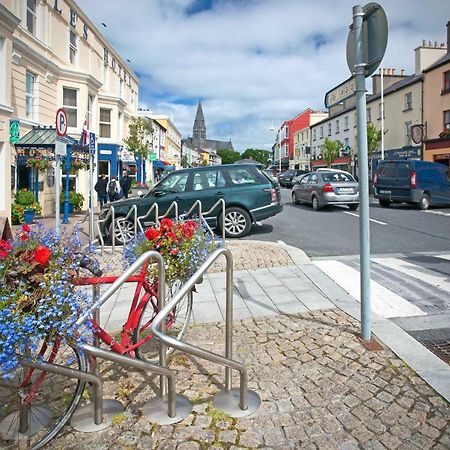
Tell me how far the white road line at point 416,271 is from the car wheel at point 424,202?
964cm

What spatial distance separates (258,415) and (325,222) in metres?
10.00

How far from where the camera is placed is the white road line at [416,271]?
220 inches

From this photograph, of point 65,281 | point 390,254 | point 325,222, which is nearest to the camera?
point 65,281

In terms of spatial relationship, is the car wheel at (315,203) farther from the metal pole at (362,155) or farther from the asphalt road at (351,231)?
the metal pole at (362,155)

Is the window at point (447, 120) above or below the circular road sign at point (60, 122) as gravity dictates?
above

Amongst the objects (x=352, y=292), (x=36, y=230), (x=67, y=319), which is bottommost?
(x=352, y=292)

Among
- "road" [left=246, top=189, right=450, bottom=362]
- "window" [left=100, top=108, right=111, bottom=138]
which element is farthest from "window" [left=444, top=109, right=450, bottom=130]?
"window" [left=100, top=108, right=111, bottom=138]

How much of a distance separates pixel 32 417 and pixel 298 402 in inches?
72.2

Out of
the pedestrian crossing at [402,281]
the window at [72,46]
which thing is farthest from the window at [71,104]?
the pedestrian crossing at [402,281]

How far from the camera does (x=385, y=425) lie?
253cm

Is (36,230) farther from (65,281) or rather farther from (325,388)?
(325,388)

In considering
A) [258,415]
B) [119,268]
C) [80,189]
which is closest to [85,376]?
[258,415]

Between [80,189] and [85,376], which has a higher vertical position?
[80,189]

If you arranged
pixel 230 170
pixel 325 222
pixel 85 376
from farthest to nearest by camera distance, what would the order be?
pixel 325 222, pixel 230 170, pixel 85 376
